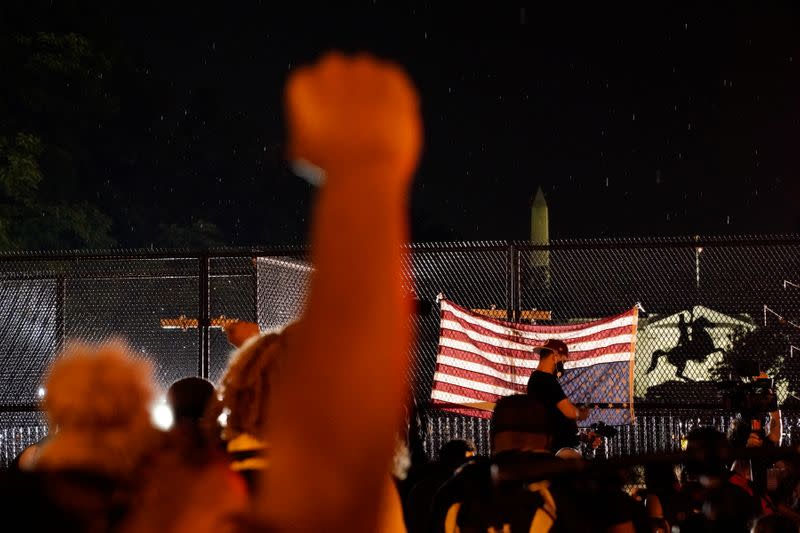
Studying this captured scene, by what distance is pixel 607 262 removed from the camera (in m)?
10.5

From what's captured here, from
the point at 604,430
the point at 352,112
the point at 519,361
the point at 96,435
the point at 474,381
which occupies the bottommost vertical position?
the point at 604,430

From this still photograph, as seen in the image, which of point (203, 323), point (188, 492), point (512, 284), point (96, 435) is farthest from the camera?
point (203, 323)

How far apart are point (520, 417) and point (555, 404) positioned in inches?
190

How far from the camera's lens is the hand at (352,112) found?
138 centimetres

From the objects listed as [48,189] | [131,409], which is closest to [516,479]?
[131,409]

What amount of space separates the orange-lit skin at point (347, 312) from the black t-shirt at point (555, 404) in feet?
23.4

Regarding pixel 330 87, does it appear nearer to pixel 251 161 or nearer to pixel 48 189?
pixel 48 189

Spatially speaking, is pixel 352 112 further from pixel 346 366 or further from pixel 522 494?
pixel 522 494

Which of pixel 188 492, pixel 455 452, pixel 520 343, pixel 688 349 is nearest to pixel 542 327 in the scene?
pixel 520 343

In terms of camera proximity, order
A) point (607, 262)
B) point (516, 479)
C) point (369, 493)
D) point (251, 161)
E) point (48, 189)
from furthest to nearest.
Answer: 1. point (251, 161)
2. point (48, 189)
3. point (607, 262)
4. point (516, 479)
5. point (369, 493)

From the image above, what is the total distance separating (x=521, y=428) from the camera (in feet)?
12.4

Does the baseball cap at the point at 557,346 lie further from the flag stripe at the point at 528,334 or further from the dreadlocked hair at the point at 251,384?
the dreadlocked hair at the point at 251,384

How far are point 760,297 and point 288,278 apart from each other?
4.35 metres

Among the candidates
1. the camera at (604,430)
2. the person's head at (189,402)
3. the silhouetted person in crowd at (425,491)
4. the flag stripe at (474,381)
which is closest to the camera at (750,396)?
the camera at (604,430)
